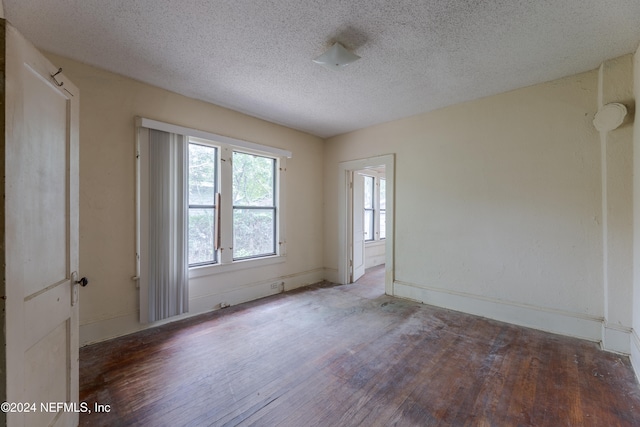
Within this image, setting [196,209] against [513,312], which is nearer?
[513,312]

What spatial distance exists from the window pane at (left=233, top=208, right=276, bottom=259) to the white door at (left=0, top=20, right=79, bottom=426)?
7.05 ft

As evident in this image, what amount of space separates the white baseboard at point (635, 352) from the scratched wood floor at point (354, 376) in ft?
0.21

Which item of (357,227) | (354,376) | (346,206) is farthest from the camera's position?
(357,227)

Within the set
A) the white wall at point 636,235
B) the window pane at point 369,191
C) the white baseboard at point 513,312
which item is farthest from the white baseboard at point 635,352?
the window pane at point 369,191

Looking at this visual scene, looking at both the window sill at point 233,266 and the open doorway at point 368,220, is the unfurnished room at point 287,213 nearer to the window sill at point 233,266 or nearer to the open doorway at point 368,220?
→ the window sill at point 233,266

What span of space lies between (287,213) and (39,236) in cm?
316

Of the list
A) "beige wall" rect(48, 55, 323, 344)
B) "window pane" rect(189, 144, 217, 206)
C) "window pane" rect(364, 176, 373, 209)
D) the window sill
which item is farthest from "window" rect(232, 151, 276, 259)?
"window pane" rect(364, 176, 373, 209)

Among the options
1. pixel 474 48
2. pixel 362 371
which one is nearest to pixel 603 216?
pixel 474 48

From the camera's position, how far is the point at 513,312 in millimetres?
2939

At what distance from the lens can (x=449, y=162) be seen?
3432 millimetres

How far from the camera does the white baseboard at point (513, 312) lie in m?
2.55

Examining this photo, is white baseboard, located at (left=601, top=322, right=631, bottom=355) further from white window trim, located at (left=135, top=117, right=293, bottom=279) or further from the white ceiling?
white window trim, located at (left=135, top=117, right=293, bottom=279)

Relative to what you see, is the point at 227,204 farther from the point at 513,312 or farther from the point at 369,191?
the point at 369,191

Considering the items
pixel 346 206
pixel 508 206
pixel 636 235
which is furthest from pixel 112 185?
pixel 636 235
